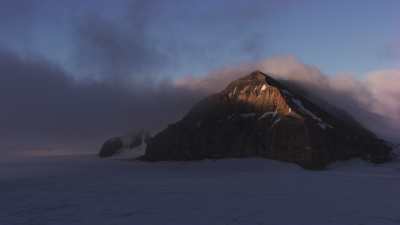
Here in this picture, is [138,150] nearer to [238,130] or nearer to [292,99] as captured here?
[238,130]

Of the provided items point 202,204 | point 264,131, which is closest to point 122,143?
point 264,131

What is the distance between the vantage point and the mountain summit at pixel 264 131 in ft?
186

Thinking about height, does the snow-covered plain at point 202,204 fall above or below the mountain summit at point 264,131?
below

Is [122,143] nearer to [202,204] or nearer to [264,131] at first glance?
[264,131]

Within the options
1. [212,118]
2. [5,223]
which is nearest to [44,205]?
[5,223]

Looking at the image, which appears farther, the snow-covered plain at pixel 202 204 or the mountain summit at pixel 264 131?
the mountain summit at pixel 264 131

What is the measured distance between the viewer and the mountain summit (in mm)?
56594

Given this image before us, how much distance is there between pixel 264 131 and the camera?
62.8m

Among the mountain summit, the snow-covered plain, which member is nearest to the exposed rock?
the mountain summit

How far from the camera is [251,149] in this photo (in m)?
61.6

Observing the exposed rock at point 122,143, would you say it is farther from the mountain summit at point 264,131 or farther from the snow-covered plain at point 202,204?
the snow-covered plain at point 202,204

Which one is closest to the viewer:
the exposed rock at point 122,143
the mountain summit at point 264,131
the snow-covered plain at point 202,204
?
the snow-covered plain at point 202,204

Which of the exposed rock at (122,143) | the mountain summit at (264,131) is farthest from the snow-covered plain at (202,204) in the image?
the exposed rock at (122,143)

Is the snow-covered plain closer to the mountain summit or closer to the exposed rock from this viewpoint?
the mountain summit
